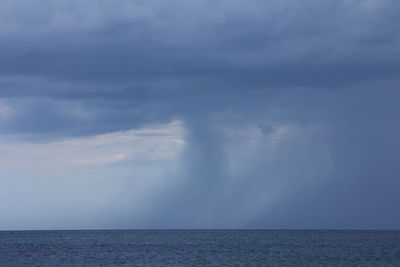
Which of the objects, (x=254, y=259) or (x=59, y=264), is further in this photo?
(x=254, y=259)

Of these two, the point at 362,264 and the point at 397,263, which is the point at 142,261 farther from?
the point at 397,263

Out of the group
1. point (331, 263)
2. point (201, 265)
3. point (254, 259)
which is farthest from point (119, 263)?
point (331, 263)

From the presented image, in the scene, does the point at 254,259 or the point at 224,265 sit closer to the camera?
the point at 224,265

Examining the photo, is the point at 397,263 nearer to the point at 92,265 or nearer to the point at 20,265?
the point at 92,265

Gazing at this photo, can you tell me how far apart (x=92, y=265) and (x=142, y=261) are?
9.76m

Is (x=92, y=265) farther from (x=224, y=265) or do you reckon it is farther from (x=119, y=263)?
(x=224, y=265)

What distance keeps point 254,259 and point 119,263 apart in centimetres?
2222

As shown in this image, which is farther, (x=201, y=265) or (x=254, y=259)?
(x=254, y=259)

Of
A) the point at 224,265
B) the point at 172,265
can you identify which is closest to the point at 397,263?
the point at 224,265

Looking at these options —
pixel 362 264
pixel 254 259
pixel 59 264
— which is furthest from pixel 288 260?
pixel 59 264

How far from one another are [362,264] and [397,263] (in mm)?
6389

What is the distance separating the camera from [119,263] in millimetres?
87250

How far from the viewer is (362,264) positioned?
88312mm

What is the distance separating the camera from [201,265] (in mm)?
84188
